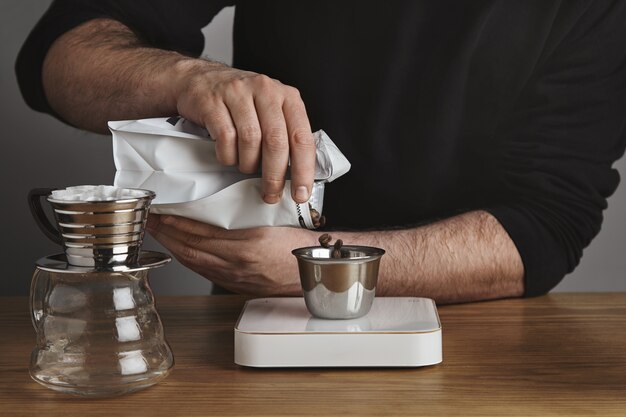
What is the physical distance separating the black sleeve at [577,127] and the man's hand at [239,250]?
1.85 feet

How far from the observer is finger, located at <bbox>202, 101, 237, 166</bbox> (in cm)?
105

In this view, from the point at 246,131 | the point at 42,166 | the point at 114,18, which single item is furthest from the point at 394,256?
the point at 42,166

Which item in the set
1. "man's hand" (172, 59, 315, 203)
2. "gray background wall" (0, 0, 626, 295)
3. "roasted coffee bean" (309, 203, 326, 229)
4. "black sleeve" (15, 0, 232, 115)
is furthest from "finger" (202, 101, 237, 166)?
"gray background wall" (0, 0, 626, 295)

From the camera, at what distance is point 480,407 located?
785mm

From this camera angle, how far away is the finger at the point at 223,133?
1051 mm

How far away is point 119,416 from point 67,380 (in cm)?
9

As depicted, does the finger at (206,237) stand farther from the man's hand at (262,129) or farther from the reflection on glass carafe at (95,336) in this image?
the reflection on glass carafe at (95,336)

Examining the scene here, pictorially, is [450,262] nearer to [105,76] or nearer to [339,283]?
[339,283]

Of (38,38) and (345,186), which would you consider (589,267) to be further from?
(38,38)

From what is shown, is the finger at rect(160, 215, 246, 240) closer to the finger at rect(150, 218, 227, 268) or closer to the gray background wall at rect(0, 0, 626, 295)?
the finger at rect(150, 218, 227, 268)

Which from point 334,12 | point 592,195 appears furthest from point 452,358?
point 334,12

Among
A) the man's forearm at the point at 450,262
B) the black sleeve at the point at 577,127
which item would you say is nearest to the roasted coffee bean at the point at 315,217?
the man's forearm at the point at 450,262

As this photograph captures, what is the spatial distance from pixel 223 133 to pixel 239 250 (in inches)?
8.0

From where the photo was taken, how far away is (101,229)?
78cm
